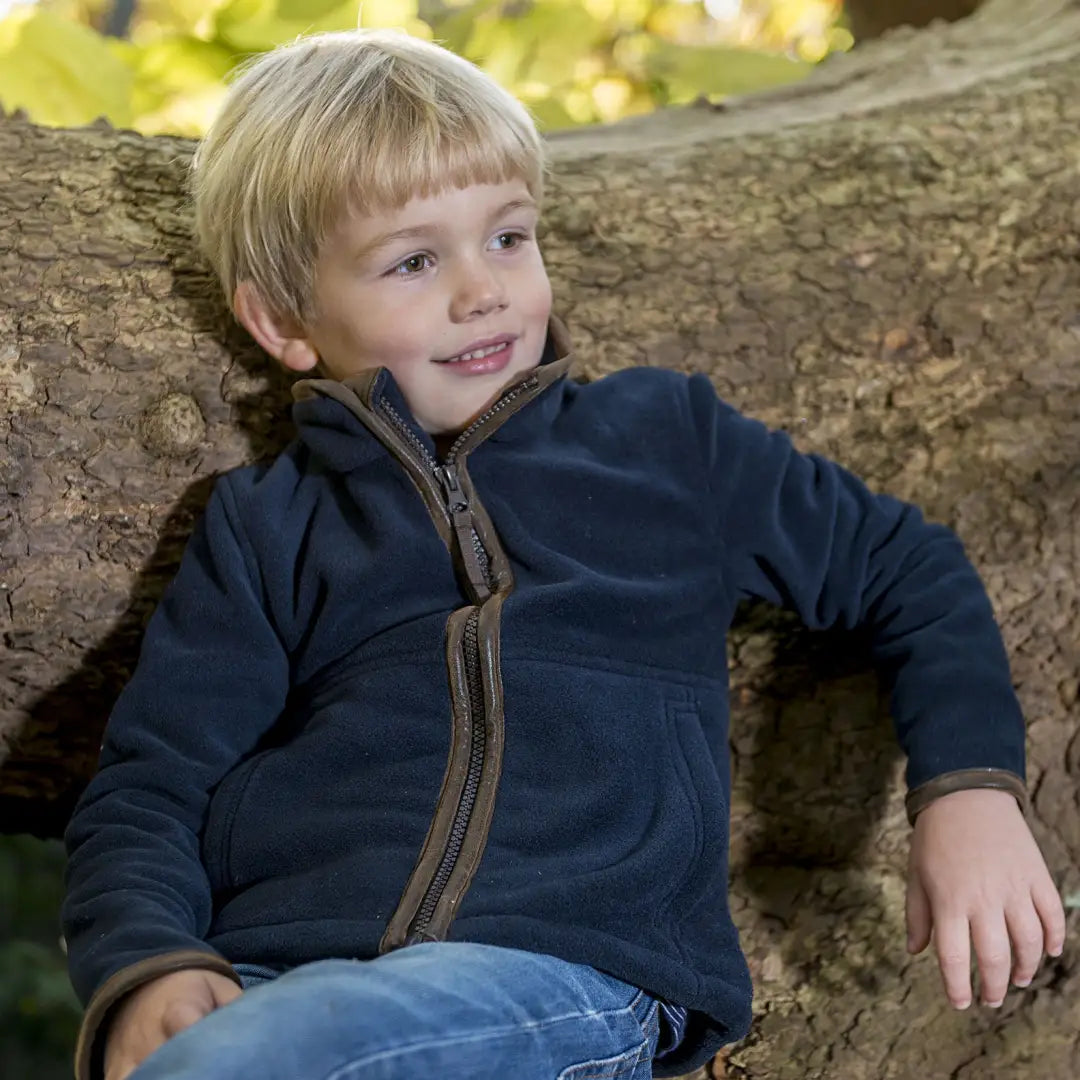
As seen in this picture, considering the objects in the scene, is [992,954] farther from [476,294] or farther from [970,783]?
[476,294]

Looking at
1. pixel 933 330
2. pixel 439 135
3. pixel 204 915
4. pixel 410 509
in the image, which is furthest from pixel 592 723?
pixel 933 330

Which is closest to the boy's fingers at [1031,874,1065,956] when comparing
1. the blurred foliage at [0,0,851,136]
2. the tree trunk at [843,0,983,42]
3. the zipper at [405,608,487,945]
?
the zipper at [405,608,487,945]

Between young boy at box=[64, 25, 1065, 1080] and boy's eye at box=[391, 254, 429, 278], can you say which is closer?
young boy at box=[64, 25, 1065, 1080]

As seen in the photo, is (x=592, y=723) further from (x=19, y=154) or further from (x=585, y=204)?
(x=19, y=154)

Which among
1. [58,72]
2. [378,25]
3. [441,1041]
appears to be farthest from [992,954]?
[58,72]

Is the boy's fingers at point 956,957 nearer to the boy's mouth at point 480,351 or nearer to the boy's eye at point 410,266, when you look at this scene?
the boy's mouth at point 480,351

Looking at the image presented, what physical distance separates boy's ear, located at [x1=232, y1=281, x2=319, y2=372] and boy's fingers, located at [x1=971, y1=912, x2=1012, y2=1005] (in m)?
0.91

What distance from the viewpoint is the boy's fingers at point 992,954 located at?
1.19 metres

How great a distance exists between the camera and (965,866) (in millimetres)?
1225

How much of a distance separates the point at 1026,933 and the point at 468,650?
0.59 m

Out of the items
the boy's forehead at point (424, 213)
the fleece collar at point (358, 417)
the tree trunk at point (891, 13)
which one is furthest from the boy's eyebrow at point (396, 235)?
the tree trunk at point (891, 13)

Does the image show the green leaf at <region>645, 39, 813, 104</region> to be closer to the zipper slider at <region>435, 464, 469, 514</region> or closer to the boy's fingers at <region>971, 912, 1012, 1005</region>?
the zipper slider at <region>435, 464, 469, 514</region>

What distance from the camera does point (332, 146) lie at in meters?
1.32

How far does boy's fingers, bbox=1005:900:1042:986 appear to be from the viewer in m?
1.21
